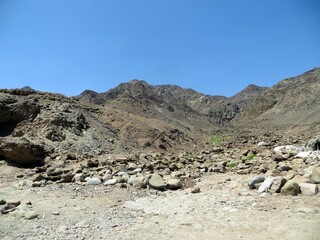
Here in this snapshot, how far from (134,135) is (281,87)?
7895cm

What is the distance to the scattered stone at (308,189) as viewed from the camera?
736 centimetres

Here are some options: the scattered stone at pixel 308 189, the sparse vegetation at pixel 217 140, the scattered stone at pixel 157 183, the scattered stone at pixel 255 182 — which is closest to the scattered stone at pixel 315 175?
the scattered stone at pixel 308 189

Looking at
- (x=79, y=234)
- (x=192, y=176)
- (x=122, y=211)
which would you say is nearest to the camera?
(x=79, y=234)

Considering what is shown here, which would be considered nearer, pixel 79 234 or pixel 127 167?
pixel 79 234

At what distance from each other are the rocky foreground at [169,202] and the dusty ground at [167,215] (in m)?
0.02

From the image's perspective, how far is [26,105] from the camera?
18453mm

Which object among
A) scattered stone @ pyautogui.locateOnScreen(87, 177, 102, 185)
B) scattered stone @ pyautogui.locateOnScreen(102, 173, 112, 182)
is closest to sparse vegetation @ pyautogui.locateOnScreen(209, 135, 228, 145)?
scattered stone @ pyautogui.locateOnScreen(102, 173, 112, 182)

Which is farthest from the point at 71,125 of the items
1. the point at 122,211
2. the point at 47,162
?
the point at 122,211

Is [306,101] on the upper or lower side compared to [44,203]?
upper

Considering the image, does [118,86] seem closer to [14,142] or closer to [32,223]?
[14,142]

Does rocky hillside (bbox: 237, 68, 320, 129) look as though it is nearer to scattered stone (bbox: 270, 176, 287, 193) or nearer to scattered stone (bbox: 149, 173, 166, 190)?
A: scattered stone (bbox: 149, 173, 166, 190)

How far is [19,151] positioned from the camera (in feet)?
44.9

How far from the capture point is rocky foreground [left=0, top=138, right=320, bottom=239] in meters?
6.19

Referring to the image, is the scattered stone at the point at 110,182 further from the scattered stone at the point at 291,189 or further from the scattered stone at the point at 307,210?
the scattered stone at the point at 307,210
